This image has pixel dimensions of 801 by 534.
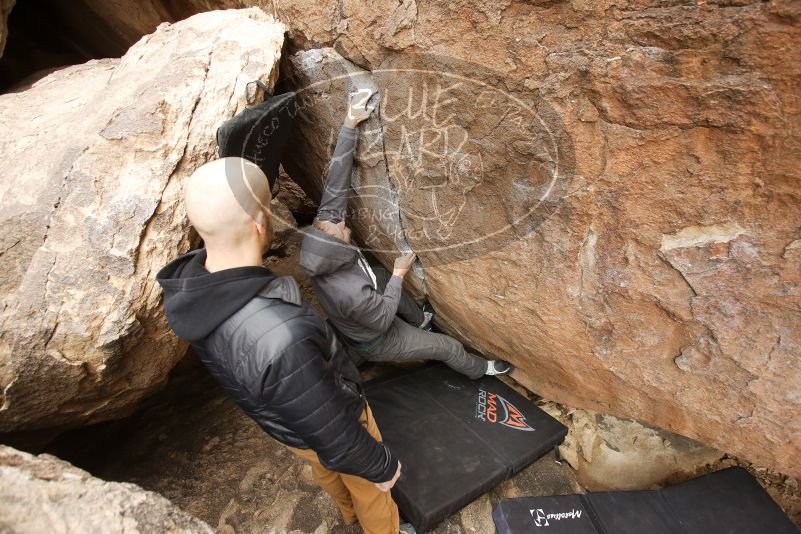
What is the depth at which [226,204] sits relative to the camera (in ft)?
4.13

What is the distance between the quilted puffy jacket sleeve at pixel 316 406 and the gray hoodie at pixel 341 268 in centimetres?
52

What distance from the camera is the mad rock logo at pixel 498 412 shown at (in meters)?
2.33

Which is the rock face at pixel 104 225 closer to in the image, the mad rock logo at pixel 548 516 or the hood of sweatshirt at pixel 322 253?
the hood of sweatshirt at pixel 322 253

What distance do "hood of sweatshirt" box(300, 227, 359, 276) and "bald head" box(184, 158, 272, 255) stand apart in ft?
1.60

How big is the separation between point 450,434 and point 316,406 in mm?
1201

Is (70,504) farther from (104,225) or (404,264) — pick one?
(404,264)

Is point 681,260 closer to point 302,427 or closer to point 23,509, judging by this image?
point 302,427

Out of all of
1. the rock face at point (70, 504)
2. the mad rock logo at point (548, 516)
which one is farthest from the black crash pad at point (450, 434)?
the rock face at point (70, 504)

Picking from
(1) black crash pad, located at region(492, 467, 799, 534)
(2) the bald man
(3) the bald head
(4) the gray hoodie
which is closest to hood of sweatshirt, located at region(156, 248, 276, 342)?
(2) the bald man

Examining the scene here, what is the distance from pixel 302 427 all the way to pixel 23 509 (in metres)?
0.69

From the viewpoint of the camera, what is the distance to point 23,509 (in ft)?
3.61

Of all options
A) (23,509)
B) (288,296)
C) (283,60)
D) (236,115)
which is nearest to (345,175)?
(236,115)

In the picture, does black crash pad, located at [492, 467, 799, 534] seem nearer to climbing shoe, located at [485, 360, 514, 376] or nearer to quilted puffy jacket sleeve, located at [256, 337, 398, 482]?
climbing shoe, located at [485, 360, 514, 376]

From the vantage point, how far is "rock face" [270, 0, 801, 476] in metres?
1.17
